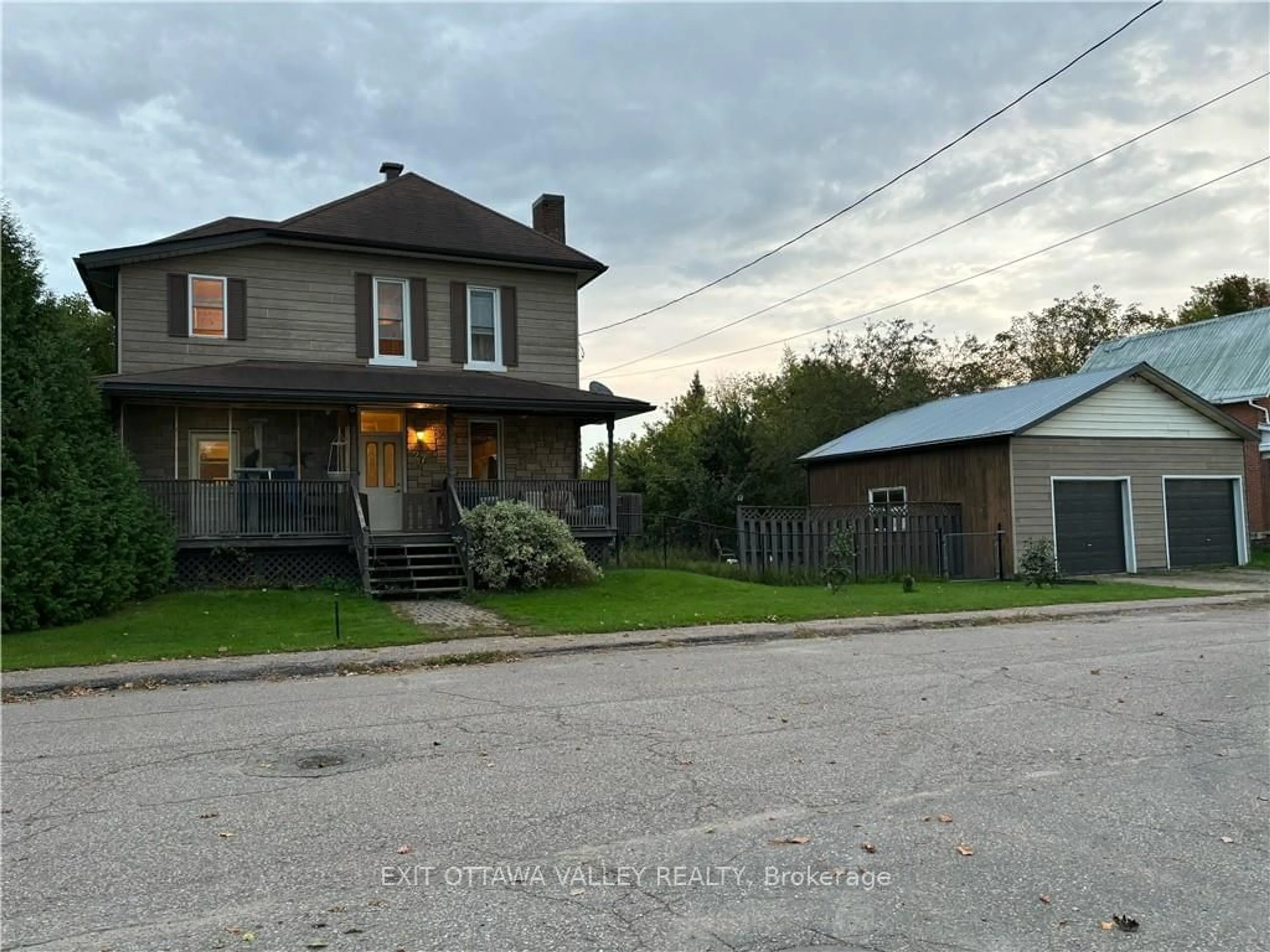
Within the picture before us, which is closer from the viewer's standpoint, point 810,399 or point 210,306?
point 210,306

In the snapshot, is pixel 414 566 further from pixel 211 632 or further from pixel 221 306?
pixel 221 306

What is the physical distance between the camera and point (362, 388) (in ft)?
60.6

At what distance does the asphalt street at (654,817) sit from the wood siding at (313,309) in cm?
1155

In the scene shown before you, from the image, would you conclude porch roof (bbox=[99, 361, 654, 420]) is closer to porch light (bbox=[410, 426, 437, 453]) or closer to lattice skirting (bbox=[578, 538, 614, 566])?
porch light (bbox=[410, 426, 437, 453])

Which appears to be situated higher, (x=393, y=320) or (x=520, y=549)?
(x=393, y=320)

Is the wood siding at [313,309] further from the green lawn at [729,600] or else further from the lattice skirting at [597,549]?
the green lawn at [729,600]

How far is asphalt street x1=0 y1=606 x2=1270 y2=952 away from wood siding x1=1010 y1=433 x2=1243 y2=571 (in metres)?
13.3

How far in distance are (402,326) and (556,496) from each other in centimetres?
525

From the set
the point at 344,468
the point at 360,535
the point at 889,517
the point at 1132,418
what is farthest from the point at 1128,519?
the point at 344,468

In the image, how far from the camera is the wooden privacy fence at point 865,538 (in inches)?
825

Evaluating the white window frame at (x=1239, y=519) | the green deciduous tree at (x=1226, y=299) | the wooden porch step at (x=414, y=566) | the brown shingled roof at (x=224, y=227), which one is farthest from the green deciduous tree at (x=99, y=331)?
the green deciduous tree at (x=1226, y=299)

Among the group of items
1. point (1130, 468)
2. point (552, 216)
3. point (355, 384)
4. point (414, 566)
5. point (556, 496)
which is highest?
point (552, 216)

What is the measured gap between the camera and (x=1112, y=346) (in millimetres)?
40156

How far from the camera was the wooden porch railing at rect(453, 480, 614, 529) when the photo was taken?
63.3 feet
